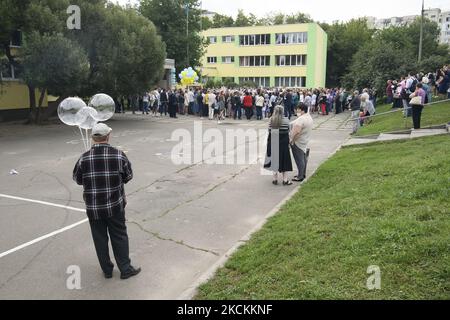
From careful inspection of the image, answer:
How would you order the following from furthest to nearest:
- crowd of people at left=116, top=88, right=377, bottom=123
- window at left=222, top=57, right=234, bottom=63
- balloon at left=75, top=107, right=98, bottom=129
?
1. window at left=222, top=57, right=234, bottom=63
2. crowd of people at left=116, top=88, right=377, bottom=123
3. balloon at left=75, top=107, right=98, bottom=129

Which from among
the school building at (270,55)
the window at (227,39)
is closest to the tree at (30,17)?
the school building at (270,55)

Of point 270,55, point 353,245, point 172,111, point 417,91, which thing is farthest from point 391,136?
Result: point 270,55

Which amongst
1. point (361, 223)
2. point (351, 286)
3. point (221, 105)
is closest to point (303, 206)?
point (361, 223)

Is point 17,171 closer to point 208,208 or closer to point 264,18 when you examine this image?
point 208,208

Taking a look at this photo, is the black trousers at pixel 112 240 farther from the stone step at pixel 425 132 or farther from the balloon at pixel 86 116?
the stone step at pixel 425 132

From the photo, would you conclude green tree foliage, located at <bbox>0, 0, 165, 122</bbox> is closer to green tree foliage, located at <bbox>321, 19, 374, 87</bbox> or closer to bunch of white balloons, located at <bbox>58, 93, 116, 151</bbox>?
bunch of white balloons, located at <bbox>58, 93, 116, 151</bbox>

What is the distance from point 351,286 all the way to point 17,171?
9922 mm

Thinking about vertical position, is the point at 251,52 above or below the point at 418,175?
above

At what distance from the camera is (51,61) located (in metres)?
17.8

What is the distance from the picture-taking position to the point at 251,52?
61.7 meters

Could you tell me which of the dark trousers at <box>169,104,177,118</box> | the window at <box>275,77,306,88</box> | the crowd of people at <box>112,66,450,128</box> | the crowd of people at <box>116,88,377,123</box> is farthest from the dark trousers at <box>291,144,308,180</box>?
the window at <box>275,77,306,88</box>

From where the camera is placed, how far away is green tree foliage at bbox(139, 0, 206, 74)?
43406mm

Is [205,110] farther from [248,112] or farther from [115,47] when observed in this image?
[115,47]

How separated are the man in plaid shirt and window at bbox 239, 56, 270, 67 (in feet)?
189
